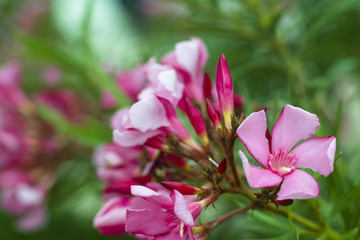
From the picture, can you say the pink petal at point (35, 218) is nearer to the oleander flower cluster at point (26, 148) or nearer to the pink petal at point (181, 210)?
the oleander flower cluster at point (26, 148)

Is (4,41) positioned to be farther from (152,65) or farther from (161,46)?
(152,65)

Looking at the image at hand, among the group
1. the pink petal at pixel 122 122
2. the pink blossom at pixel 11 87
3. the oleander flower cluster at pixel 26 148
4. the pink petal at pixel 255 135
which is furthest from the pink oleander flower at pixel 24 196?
the pink petal at pixel 255 135

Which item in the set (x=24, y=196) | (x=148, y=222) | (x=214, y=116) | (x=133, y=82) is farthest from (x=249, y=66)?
(x=24, y=196)

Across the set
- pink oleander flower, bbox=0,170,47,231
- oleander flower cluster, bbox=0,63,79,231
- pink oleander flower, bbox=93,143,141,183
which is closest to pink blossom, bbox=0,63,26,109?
oleander flower cluster, bbox=0,63,79,231

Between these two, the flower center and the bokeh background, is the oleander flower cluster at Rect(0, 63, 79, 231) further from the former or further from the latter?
the flower center

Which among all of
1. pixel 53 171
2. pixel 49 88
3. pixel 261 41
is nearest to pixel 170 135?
pixel 261 41

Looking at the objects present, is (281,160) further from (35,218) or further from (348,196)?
(35,218)
